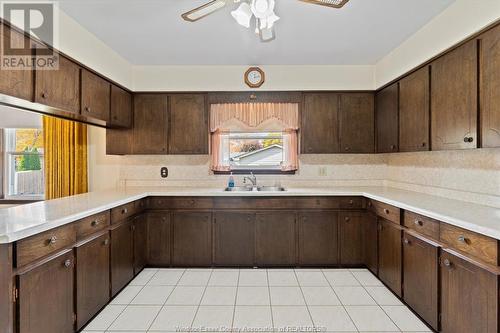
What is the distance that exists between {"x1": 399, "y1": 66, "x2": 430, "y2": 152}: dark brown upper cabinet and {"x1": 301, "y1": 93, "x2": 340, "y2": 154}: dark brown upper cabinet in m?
0.82

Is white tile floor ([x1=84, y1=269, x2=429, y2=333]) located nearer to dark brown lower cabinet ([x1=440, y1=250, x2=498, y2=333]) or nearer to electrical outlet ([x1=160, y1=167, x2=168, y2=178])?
dark brown lower cabinet ([x1=440, y1=250, x2=498, y2=333])

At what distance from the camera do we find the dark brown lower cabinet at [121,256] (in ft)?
8.87

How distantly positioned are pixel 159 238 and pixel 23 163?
2355mm

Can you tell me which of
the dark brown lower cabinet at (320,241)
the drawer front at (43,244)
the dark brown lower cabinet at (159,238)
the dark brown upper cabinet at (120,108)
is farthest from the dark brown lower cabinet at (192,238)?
the drawer front at (43,244)

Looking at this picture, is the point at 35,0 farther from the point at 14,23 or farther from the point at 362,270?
the point at 362,270

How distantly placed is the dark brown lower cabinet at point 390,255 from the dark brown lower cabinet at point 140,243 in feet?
8.75

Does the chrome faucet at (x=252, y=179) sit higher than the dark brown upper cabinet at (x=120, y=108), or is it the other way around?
the dark brown upper cabinet at (x=120, y=108)

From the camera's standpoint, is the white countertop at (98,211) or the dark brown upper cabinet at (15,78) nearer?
the white countertop at (98,211)

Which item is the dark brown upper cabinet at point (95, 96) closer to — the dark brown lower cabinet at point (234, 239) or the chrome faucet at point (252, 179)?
the dark brown lower cabinet at point (234, 239)

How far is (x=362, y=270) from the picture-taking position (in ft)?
11.1

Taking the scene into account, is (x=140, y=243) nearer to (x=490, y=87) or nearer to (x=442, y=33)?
(x=490, y=87)

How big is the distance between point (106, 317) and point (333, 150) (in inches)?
121

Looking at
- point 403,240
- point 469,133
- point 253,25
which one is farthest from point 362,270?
point 253,25

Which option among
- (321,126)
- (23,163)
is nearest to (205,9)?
(321,126)
